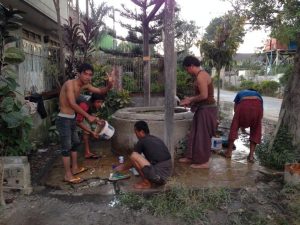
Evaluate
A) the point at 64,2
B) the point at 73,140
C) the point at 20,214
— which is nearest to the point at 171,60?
the point at 73,140

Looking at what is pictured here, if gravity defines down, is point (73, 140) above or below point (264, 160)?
above

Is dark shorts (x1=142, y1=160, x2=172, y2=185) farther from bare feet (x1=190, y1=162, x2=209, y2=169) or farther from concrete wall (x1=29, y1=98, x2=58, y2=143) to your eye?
concrete wall (x1=29, y1=98, x2=58, y2=143)

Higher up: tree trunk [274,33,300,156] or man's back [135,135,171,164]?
tree trunk [274,33,300,156]

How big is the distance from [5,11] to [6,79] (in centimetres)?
104

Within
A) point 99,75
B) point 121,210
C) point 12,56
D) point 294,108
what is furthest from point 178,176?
point 99,75

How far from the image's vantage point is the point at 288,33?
5.51m

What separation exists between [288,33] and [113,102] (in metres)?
5.41

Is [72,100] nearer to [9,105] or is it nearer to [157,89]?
[9,105]

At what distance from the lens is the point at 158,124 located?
6453mm

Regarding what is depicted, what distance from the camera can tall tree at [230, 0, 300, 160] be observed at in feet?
18.5

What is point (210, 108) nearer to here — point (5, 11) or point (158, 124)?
point (158, 124)

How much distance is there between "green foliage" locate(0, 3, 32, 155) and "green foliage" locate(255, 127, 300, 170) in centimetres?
397

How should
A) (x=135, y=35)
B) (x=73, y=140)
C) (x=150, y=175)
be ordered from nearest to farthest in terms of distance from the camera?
(x=150, y=175) < (x=73, y=140) < (x=135, y=35)

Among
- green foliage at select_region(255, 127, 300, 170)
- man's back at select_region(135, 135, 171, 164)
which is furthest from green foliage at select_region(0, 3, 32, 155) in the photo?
green foliage at select_region(255, 127, 300, 170)
